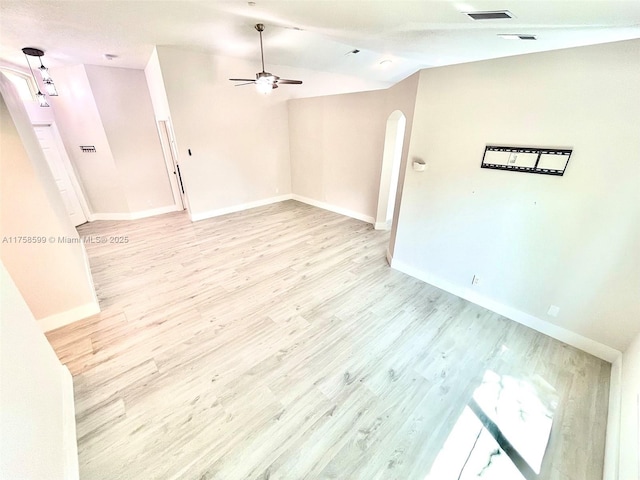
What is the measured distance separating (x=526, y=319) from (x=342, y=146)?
4.36m

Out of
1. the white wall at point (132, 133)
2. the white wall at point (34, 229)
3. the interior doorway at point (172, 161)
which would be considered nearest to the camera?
the white wall at point (34, 229)

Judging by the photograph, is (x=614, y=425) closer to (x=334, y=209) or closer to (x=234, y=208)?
(x=334, y=209)

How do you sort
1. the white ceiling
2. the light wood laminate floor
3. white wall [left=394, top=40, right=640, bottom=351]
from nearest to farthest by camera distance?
the white ceiling < the light wood laminate floor < white wall [left=394, top=40, right=640, bottom=351]

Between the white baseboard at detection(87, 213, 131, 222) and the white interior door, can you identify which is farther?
the white baseboard at detection(87, 213, 131, 222)

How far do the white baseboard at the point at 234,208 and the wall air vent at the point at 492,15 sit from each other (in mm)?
5421

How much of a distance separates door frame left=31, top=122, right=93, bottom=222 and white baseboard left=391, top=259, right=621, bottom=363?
6.49 metres

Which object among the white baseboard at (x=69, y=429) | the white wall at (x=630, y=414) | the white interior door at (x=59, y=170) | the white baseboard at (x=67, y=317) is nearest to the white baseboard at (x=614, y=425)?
the white wall at (x=630, y=414)

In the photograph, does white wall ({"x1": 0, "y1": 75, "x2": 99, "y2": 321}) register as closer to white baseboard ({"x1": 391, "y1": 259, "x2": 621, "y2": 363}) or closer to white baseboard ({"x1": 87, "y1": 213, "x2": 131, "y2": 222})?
white baseboard ({"x1": 87, "y1": 213, "x2": 131, "y2": 222})

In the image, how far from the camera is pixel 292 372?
7.14 ft

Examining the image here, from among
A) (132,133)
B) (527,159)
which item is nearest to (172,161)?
(132,133)

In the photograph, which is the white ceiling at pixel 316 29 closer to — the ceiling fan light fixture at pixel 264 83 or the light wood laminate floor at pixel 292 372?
the ceiling fan light fixture at pixel 264 83

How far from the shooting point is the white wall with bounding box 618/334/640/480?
1325mm

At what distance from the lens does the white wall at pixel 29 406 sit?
108 centimetres

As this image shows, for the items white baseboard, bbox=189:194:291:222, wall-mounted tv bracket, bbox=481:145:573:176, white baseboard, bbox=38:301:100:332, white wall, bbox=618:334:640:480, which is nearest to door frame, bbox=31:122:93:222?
white baseboard, bbox=189:194:291:222
